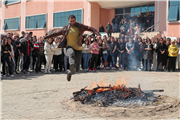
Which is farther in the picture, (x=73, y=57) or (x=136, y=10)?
(x=136, y=10)

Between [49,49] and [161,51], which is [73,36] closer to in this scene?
[49,49]

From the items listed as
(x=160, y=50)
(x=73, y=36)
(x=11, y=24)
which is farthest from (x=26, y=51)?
(x=11, y=24)

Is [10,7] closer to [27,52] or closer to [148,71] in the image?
[27,52]

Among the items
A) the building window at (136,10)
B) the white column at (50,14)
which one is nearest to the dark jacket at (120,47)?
the building window at (136,10)

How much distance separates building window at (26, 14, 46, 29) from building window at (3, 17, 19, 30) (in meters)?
2.56

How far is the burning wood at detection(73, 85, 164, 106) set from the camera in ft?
20.2

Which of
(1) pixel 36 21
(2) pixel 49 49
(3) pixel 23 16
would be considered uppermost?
(3) pixel 23 16

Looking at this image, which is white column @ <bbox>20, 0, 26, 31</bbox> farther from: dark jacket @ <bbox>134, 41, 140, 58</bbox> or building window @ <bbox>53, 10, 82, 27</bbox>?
dark jacket @ <bbox>134, 41, 140, 58</bbox>

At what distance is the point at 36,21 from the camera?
103 ft

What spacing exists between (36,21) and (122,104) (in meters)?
27.7

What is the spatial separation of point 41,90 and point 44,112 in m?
2.84

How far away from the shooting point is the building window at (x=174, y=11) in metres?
20.3

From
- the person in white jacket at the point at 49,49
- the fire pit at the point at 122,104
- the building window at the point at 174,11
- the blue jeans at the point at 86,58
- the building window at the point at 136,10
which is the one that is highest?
the building window at the point at 136,10

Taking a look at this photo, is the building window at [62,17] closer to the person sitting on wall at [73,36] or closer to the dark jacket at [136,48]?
the dark jacket at [136,48]
